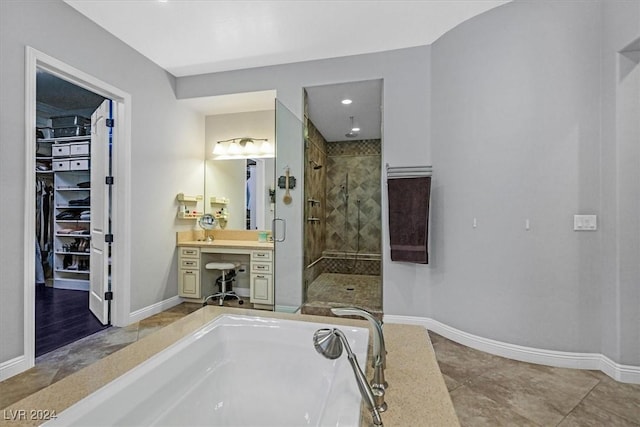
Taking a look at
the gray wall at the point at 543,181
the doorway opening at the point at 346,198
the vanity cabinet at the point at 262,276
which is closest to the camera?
the gray wall at the point at 543,181

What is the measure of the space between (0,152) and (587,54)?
14.3 ft

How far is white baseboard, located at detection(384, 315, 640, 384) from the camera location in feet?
7.12

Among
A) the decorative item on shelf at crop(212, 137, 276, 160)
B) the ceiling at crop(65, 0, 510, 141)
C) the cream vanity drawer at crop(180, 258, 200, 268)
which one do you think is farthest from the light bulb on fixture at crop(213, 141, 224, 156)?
the cream vanity drawer at crop(180, 258, 200, 268)

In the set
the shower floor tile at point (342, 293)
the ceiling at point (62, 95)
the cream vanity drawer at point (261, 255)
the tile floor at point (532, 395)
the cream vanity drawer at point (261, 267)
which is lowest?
the tile floor at point (532, 395)

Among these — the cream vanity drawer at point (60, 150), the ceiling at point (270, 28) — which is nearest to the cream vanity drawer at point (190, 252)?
the ceiling at point (270, 28)

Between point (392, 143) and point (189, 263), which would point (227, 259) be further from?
point (392, 143)

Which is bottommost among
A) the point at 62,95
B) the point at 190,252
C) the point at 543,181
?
the point at 190,252

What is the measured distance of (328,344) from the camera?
113cm

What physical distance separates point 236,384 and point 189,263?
2.55 m

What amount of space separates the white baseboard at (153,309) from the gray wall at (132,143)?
6 cm

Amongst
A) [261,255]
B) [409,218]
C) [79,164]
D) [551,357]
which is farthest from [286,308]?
[79,164]

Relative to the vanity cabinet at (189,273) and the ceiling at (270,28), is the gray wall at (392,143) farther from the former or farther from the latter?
the vanity cabinet at (189,273)

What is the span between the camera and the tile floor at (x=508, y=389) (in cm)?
179

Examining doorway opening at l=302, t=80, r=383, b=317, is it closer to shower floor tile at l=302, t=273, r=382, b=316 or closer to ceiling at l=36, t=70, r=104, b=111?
shower floor tile at l=302, t=273, r=382, b=316
